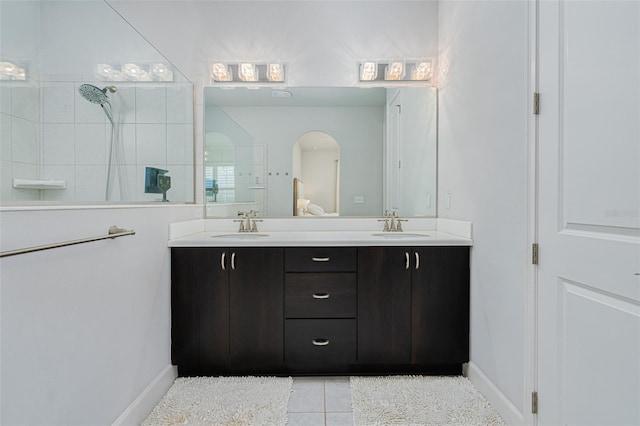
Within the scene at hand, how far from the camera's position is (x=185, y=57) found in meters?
2.51

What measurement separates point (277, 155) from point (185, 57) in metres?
0.99

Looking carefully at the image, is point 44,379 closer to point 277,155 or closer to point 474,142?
point 277,155

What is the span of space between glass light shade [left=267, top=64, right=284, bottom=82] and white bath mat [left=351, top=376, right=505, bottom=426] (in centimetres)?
212

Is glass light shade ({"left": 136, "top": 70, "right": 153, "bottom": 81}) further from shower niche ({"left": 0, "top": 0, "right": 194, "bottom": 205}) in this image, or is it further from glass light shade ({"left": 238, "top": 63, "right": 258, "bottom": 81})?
glass light shade ({"left": 238, "top": 63, "right": 258, "bottom": 81})

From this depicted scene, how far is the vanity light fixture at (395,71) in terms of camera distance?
8.25 ft

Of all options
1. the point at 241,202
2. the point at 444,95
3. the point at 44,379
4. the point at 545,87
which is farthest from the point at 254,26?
the point at 44,379

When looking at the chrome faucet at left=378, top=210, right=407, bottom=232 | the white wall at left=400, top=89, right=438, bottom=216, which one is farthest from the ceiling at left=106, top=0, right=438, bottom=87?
the chrome faucet at left=378, top=210, right=407, bottom=232

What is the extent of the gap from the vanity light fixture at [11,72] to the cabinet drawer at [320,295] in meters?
1.50

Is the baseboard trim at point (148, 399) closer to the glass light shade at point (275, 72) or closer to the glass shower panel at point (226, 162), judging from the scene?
the glass shower panel at point (226, 162)

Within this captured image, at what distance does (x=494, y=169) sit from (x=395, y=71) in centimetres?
120

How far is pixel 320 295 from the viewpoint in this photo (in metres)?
2.02

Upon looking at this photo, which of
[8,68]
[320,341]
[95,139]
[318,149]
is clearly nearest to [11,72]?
[8,68]

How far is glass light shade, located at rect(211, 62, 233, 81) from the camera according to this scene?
252 cm

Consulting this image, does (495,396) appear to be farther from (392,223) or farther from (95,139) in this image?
(95,139)
